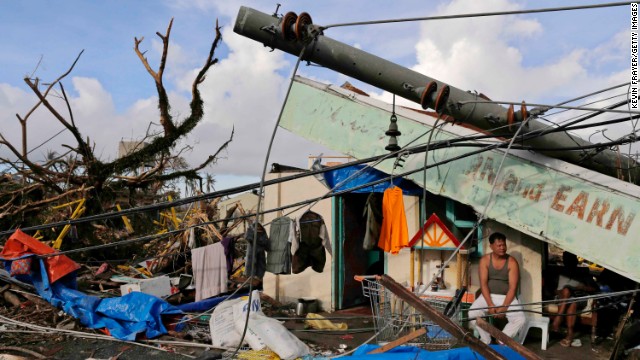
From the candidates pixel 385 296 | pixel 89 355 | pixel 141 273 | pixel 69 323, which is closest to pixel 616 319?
pixel 385 296

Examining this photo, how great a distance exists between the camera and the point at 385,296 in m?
7.01

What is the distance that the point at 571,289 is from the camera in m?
8.23

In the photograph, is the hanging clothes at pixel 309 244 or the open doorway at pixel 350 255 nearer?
the hanging clothes at pixel 309 244

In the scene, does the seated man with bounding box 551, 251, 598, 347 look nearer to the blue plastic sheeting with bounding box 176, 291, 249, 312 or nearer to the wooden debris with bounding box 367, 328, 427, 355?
the wooden debris with bounding box 367, 328, 427, 355

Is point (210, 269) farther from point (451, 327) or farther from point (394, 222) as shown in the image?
point (451, 327)

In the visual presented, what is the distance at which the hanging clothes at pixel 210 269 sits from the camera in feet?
30.2

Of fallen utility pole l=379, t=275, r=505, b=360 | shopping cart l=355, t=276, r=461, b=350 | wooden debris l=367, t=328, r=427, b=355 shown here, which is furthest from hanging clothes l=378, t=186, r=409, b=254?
fallen utility pole l=379, t=275, r=505, b=360

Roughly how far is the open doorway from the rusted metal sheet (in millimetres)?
2292

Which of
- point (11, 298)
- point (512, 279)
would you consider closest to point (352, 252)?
point (512, 279)

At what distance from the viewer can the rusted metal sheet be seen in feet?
20.2

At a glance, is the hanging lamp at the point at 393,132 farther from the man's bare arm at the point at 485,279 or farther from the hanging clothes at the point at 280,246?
the man's bare arm at the point at 485,279

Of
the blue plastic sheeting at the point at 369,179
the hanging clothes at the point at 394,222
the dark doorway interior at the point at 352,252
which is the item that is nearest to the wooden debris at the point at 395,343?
the hanging clothes at the point at 394,222

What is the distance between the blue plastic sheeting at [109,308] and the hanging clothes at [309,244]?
2738 mm

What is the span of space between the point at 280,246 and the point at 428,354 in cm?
338
